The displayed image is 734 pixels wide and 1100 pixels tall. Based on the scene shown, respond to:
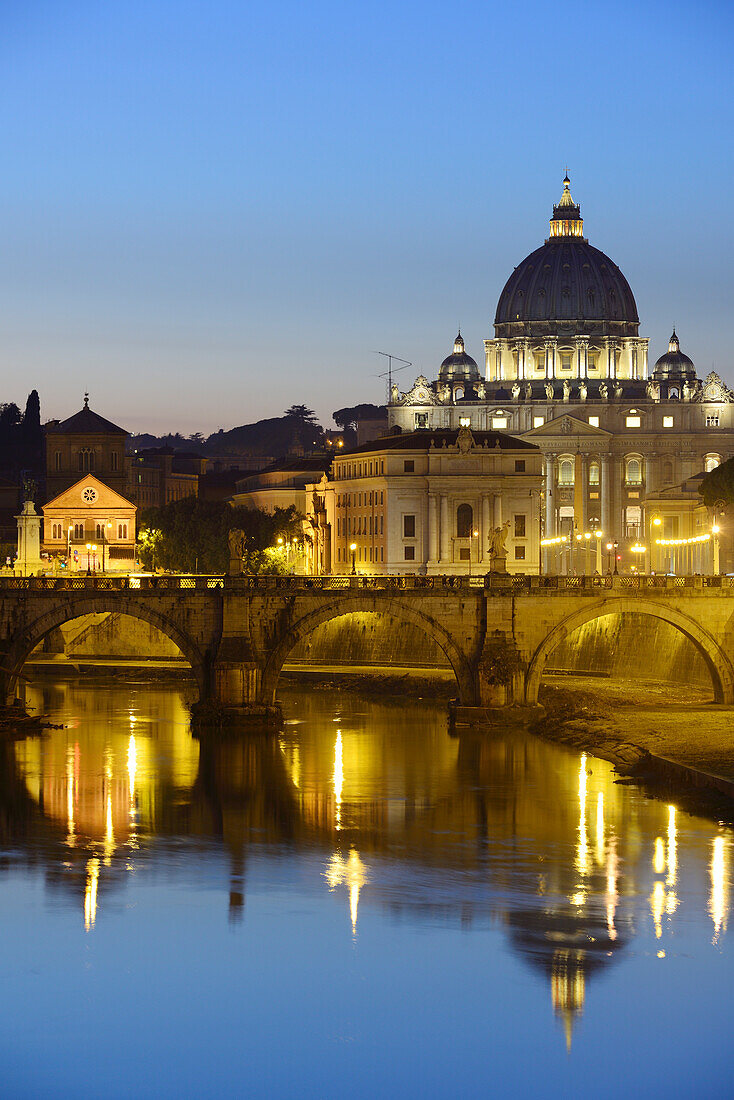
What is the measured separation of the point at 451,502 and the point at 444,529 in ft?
6.33

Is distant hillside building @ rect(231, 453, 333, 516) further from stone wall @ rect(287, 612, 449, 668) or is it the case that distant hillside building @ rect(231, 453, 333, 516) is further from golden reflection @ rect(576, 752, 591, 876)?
golden reflection @ rect(576, 752, 591, 876)

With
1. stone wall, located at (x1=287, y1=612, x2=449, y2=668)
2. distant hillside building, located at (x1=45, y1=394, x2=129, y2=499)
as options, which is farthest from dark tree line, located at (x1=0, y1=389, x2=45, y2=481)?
stone wall, located at (x1=287, y1=612, x2=449, y2=668)

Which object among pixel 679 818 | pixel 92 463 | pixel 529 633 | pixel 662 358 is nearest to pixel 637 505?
pixel 662 358

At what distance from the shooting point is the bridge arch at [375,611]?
62.9 meters

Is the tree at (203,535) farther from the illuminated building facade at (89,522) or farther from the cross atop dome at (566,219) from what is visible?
the cross atop dome at (566,219)

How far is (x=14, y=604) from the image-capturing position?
65062 millimetres

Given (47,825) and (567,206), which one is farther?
(567,206)

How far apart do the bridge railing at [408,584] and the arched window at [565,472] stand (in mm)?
93856

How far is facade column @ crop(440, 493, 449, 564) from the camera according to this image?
11906cm

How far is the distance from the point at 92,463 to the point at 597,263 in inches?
2584

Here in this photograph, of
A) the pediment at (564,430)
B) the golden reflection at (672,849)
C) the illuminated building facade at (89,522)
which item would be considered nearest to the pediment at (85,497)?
the illuminated building facade at (89,522)

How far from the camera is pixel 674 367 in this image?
17288 centimetres

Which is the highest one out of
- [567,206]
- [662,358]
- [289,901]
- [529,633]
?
[567,206]

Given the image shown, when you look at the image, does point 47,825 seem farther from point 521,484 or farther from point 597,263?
point 597,263
